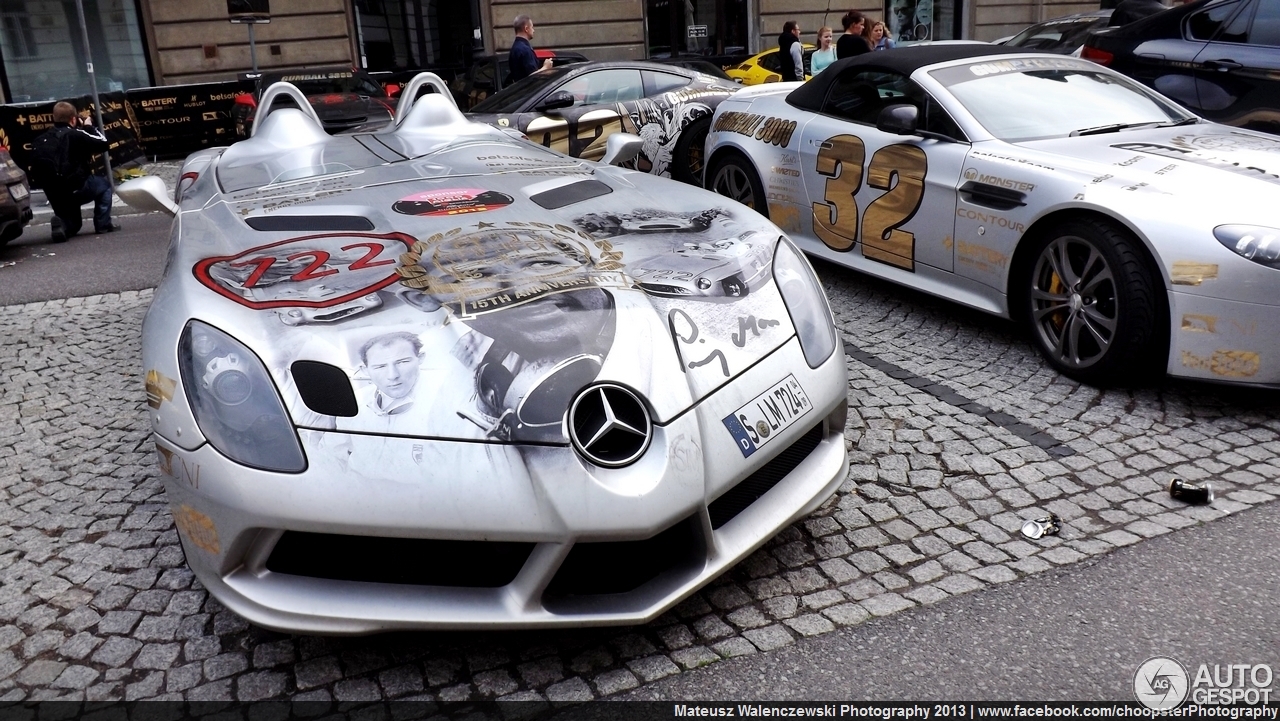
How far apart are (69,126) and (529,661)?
31.1ft

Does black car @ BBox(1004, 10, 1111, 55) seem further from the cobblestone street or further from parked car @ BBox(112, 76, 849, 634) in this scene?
parked car @ BBox(112, 76, 849, 634)

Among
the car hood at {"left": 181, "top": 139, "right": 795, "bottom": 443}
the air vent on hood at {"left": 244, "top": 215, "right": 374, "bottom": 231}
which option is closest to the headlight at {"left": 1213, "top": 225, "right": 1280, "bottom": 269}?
the car hood at {"left": 181, "top": 139, "right": 795, "bottom": 443}

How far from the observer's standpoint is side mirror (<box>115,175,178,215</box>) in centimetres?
402

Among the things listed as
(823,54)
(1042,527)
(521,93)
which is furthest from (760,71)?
(1042,527)

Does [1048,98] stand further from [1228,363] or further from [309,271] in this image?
[309,271]

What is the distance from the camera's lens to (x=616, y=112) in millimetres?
8438

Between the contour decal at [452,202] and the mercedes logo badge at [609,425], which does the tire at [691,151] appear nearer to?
the contour decal at [452,202]

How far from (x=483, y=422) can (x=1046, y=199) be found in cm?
285

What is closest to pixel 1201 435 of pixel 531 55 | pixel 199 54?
pixel 531 55

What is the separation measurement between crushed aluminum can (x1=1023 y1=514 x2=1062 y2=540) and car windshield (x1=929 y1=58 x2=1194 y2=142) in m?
2.14

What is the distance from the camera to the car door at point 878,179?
470 cm

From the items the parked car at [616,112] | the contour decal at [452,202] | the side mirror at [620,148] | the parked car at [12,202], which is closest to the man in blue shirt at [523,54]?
the parked car at [616,112]

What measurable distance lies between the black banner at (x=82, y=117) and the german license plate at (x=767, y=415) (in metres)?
10.6

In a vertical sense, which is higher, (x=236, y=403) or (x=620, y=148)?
(x=620, y=148)
